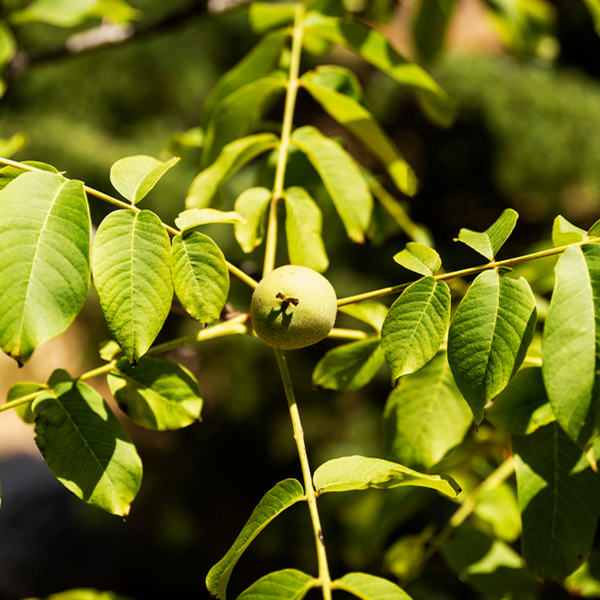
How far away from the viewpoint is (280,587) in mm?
792

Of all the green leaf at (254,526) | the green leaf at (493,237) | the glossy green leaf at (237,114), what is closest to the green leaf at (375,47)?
the glossy green leaf at (237,114)

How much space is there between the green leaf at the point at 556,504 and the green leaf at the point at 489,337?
Result: 0.31 metres

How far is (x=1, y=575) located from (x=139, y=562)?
124 centimetres

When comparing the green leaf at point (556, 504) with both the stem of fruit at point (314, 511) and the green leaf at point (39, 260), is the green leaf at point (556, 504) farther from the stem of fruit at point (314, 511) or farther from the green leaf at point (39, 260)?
the green leaf at point (39, 260)

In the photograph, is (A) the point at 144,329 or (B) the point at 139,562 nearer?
(A) the point at 144,329

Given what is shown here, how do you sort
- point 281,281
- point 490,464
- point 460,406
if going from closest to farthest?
point 281,281, point 460,406, point 490,464

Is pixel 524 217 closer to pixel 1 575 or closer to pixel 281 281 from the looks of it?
pixel 281 281

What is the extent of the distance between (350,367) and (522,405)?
14.2 inches

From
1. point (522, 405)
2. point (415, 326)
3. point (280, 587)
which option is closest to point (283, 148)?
point (415, 326)

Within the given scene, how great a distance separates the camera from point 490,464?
79.6 inches

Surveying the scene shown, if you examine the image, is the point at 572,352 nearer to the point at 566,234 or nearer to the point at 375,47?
the point at 566,234

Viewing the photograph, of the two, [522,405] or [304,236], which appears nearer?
[522,405]

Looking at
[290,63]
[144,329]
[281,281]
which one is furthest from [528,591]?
[290,63]

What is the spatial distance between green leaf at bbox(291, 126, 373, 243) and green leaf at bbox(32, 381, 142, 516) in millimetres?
763
